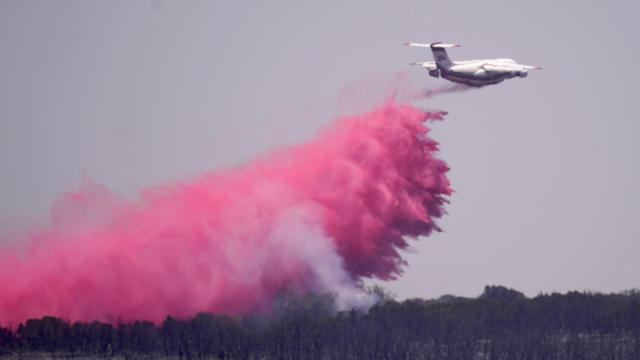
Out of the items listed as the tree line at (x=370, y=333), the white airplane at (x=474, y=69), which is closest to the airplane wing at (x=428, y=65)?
the white airplane at (x=474, y=69)

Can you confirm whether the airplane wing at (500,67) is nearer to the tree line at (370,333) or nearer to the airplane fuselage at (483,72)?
the airplane fuselage at (483,72)

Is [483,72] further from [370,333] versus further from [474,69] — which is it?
[370,333]

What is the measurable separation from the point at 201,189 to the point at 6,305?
67.4ft

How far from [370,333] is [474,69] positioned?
30168 millimetres

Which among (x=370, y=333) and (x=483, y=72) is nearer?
(x=483, y=72)

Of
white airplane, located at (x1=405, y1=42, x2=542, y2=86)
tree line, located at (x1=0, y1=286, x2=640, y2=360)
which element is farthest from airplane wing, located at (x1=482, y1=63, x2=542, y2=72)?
tree line, located at (x1=0, y1=286, x2=640, y2=360)

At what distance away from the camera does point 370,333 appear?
4579 inches

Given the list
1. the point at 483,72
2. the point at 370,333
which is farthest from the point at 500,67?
the point at 370,333

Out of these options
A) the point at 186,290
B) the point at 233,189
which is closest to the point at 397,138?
the point at 233,189

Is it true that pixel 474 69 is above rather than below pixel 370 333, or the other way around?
above

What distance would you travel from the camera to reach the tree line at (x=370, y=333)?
108250 millimetres

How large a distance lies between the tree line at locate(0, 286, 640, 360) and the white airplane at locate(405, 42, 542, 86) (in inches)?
838

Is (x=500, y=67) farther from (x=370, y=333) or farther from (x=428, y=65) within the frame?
(x=370, y=333)

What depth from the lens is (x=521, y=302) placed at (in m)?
135
